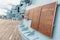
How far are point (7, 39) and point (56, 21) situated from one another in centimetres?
272

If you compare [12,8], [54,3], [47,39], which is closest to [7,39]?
[47,39]

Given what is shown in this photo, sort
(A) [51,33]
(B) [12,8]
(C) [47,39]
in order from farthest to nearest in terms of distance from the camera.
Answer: (B) [12,8], (C) [47,39], (A) [51,33]

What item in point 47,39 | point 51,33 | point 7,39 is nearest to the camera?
point 51,33

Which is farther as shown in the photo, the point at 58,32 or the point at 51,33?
the point at 51,33

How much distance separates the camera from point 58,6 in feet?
6.79

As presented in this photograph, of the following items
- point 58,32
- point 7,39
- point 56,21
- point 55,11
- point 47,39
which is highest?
point 55,11

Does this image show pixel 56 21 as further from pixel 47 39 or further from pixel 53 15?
pixel 47 39

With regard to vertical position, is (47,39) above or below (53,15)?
below

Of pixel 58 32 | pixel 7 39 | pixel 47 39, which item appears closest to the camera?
pixel 58 32

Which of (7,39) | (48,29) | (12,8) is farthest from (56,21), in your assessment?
(12,8)

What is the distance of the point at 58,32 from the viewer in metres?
2.03

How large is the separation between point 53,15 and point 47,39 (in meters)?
0.37

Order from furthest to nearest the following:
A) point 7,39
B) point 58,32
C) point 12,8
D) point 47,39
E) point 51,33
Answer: point 12,8
point 7,39
point 47,39
point 51,33
point 58,32

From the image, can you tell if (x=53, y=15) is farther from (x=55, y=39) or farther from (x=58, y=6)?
(x=55, y=39)
